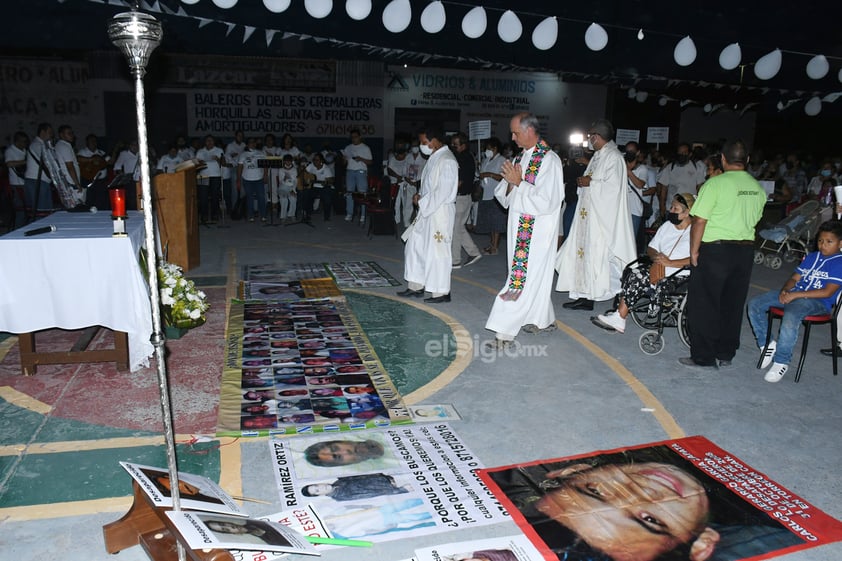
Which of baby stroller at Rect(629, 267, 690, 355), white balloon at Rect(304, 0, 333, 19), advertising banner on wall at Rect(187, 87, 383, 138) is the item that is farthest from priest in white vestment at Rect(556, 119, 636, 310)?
advertising banner on wall at Rect(187, 87, 383, 138)

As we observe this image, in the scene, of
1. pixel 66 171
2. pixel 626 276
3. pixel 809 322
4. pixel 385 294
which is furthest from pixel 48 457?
pixel 66 171

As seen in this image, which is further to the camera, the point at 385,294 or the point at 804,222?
the point at 804,222

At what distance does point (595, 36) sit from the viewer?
9055 millimetres

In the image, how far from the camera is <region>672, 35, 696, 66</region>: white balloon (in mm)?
9336

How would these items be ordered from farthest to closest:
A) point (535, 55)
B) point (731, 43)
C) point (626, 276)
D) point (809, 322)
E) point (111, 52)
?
point (111, 52) → point (535, 55) → point (731, 43) → point (626, 276) → point (809, 322)

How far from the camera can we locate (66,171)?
1025 centimetres

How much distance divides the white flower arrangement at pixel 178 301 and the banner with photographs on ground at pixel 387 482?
2.28 meters

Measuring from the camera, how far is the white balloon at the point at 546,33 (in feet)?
28.8

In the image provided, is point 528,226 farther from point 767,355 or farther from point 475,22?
point 475,22

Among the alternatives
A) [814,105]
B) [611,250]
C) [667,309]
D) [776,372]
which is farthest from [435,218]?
[814,105]

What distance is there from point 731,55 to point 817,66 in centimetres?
159

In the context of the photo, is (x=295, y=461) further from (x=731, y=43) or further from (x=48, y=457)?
(x=731, y=43)

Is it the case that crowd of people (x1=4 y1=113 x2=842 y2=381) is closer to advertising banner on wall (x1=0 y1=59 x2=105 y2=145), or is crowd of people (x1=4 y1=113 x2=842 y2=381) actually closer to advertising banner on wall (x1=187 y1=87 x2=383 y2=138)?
advertising banner on wall (x1=0 y1=59 x2=105 y2=145)

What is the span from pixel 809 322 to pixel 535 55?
1171cm
